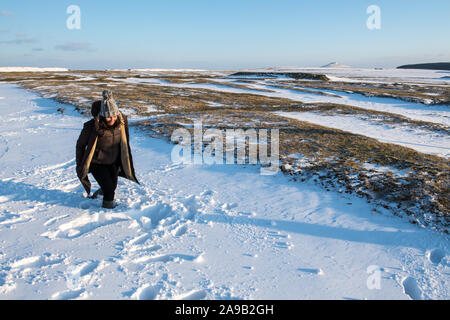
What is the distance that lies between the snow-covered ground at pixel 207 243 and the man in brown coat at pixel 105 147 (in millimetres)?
643

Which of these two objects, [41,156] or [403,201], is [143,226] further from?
[41,156]

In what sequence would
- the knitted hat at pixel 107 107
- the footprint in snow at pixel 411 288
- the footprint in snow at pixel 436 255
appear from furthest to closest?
the knitted hat at pixel 107 107
the footprint in snow at pixel 436 255
the footprint in snow at pixel 411 288

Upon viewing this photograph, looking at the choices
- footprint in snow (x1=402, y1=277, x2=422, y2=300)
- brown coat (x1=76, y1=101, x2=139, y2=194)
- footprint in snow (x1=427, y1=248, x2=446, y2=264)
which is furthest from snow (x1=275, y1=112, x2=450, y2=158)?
brown coat (x1=76, y1=101, x2=139, y2=194)

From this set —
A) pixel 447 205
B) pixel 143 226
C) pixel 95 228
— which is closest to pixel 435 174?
pixel 447 205

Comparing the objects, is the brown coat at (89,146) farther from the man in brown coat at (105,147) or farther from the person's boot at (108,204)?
the person's boot at (108,204)

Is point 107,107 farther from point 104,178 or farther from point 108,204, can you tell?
point 108,204

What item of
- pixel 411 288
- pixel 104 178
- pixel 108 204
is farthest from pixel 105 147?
pixel 411 288

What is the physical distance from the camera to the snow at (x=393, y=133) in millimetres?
11469

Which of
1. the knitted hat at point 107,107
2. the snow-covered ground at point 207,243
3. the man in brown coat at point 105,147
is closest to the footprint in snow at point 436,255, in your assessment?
the snow-covered ground at point 207,243

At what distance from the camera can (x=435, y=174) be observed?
736 cm

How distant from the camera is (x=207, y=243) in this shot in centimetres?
501

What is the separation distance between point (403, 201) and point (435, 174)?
203 centimetres

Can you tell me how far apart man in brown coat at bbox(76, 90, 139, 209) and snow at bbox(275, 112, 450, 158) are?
10.3 metres

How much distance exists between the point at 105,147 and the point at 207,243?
280 centimetres
